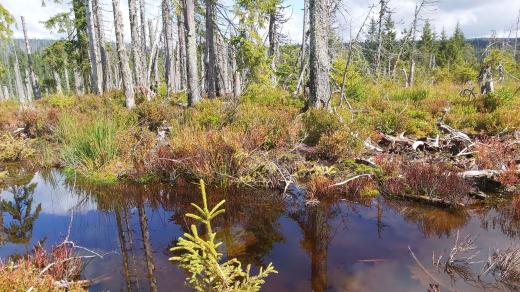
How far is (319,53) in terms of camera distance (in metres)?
8.95

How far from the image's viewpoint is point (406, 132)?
912 cm

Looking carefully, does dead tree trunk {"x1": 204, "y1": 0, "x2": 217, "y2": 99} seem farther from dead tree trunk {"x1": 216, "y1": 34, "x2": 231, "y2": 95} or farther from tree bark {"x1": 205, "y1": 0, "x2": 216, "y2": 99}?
dead tree trunk {"x1": 216, "y1": 34, "x2": 231, "y2": 95}

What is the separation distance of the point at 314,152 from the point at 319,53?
10.2 ft

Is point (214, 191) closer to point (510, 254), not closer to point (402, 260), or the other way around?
point (402, 260)

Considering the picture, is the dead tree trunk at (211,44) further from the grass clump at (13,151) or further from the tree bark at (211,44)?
the grass clump at (13,151)

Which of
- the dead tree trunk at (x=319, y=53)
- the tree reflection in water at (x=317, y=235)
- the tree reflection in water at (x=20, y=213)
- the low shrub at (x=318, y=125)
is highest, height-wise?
the dead tree trunk at (x=319, y=53)

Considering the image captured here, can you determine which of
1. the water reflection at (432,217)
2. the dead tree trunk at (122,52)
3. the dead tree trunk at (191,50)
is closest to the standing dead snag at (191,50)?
the dead tree trunk at (191,50)

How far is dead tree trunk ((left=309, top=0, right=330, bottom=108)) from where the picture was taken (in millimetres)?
8859

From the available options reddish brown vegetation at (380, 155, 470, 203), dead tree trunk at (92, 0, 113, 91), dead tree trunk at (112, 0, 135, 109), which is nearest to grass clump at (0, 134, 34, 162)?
dead tree trunk at (112, 0, 135, 109)

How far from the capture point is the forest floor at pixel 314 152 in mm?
5832

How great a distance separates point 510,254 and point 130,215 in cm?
504

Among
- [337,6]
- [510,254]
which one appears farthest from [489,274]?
[337,6]

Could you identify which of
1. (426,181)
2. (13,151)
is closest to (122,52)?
(13,151)

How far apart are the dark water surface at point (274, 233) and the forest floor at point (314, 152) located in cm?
42
